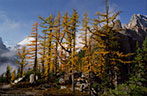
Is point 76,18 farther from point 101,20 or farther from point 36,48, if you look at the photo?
point 36,48

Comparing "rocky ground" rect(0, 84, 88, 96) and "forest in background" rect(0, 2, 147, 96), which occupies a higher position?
"forest in background" rect(0, 2, 147, 96)

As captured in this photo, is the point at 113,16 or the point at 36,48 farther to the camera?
the point at 36,48

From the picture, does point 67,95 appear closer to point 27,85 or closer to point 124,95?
point 124,95

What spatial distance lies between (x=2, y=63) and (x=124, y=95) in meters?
196

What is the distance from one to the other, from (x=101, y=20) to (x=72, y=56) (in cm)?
552

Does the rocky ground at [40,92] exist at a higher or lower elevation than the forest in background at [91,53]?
lower

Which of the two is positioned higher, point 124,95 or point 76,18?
point 76,18

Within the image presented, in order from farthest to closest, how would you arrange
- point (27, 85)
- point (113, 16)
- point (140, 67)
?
point (140, 67) < point (27, 85) < point (113, 16)

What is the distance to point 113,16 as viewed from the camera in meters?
11.1

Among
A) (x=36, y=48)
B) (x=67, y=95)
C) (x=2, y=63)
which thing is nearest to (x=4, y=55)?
(x=2, y=63)

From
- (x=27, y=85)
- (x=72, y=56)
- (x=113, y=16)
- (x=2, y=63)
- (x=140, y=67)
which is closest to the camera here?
(x=113, y=16)

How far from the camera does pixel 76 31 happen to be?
1462 cm

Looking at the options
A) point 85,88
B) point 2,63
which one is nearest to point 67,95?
point 85,88

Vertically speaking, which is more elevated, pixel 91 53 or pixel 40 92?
pixel 91 53
